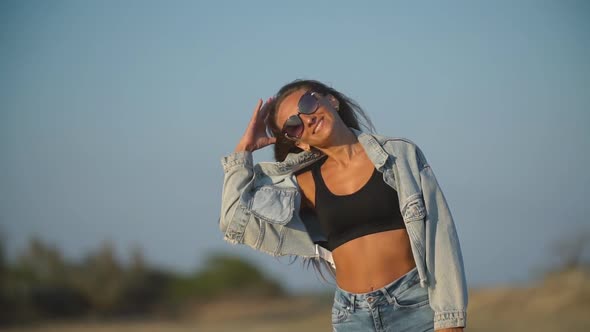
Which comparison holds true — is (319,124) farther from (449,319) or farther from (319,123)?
(449,319)

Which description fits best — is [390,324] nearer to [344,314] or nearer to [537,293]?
[344,314]

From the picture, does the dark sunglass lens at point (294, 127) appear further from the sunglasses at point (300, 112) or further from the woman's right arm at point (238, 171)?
the woman's right arm at point (238, 171)

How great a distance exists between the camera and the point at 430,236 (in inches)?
136

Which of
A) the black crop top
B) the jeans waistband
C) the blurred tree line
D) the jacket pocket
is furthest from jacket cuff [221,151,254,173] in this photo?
the blurred tree line

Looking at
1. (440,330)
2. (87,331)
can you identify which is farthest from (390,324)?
(87,331)

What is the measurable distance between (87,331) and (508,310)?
897 cm

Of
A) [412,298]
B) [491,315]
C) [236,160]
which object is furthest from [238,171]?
[491,315]

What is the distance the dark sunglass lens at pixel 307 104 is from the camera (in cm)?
378

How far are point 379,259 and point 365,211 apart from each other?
0.84ft

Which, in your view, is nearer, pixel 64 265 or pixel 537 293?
pixel 537 293

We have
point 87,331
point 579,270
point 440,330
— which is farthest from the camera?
point 87,331

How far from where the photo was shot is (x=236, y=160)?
397 cm

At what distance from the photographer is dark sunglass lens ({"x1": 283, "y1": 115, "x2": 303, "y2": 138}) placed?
3832mm

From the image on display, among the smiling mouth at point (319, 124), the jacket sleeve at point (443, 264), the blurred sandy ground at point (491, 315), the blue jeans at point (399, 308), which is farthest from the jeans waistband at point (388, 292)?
the blurred sandy ground at point (491, 315)
